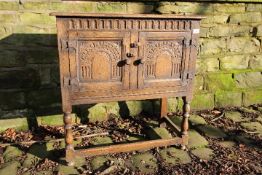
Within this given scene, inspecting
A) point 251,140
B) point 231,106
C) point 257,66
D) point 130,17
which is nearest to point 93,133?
point 130,17

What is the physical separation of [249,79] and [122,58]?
7.51ft

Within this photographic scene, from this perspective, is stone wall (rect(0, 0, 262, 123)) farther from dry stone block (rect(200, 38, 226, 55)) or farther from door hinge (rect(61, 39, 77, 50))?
door hinge (rect(61, 39, 77, 50))

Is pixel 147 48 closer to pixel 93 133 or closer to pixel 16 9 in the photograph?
pixel 93 133

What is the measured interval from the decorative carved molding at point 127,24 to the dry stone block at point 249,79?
1.71 metres

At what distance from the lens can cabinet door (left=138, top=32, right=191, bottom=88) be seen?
101 inches

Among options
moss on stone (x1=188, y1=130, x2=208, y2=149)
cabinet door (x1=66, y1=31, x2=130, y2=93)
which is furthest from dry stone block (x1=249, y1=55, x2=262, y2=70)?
cabinet door (x1=66, y1=31, x2=130, y2=93)

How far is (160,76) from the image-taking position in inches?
105

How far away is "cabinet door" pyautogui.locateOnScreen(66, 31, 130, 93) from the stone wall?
2.87 ft

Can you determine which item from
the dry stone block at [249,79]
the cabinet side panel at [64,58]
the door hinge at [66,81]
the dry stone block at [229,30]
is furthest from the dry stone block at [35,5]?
the dry stone block at [249,79]

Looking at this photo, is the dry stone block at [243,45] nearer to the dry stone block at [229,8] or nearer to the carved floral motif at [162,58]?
the dry stone block at [229,8]

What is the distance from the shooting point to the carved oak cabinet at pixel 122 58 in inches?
92.1

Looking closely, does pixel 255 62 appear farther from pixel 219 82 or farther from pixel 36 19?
pixel 36 19

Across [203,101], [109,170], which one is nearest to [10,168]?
[109,170]

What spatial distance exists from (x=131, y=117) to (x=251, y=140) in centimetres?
139
